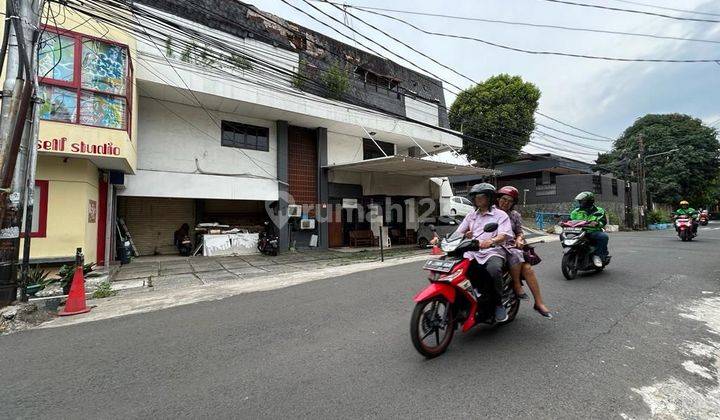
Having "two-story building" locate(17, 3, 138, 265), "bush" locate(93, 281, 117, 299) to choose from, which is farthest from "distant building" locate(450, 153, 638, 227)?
"bush" locate(93, 281, 117, 299)

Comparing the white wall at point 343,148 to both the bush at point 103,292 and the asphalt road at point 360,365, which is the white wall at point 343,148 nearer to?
the bush at point 103,292

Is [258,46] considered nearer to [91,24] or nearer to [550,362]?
[91,24]

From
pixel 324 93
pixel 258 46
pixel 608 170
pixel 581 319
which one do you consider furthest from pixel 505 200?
pixel 608 170

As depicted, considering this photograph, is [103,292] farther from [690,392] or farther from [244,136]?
[690,392]

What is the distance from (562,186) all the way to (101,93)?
29.0 meters

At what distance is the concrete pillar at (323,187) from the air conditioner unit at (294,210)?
98 cm

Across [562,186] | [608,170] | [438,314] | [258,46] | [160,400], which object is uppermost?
[258,46]

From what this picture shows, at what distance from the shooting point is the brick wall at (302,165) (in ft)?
51.5

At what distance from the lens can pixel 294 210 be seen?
49.9 feet

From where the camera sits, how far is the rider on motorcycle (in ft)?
12.3

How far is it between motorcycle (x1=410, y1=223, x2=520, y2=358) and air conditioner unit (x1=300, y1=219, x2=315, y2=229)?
39.5 ft

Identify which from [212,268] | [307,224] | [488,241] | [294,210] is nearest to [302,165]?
[294,210]

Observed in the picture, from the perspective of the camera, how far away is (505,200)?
4730 mm

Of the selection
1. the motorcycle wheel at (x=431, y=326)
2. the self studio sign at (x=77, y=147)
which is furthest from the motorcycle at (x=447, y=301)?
the self studio sign at (x=77, y=147)
